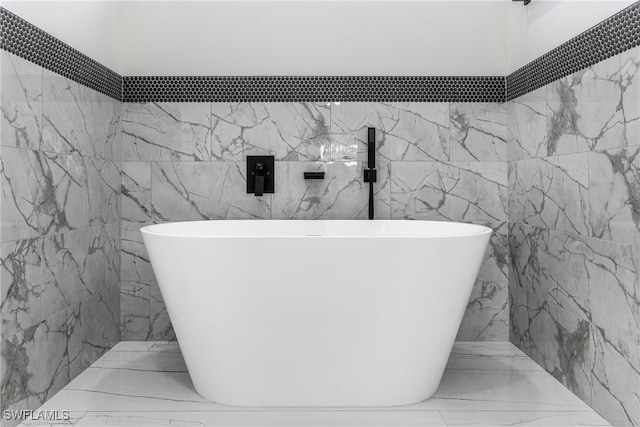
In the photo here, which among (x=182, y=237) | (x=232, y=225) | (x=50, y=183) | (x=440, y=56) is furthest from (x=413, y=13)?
(x=50, y=183)

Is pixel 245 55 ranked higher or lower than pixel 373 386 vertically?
higher

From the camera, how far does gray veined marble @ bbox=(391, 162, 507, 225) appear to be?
2.70m

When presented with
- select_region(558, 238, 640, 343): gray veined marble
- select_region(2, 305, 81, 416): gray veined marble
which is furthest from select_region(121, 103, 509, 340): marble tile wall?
select_region(558, 238, 640, 343): gray veined marble

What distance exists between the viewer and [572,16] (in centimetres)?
206

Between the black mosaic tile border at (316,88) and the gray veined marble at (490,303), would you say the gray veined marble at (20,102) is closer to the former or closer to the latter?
the black mosaic tile border at (316,88)

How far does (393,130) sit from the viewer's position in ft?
8.87

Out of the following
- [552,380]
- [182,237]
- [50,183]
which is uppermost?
[50,183]

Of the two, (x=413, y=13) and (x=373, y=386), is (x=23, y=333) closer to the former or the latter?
(x=373, y=386)

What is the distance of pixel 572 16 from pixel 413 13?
0.90 meters

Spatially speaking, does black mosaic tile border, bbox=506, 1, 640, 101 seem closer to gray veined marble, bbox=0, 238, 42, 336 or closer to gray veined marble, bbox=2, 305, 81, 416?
gray veined marble, bbox=0, 238, 42, 336

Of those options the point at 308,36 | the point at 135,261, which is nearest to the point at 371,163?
the point at 308,36

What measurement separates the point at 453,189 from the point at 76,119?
1.96 metres

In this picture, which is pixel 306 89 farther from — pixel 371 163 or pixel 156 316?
pixel 156 316

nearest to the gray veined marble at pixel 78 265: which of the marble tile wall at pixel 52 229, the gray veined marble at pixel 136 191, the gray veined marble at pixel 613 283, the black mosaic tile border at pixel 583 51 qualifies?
the marble tile wall at pixel 52 229
